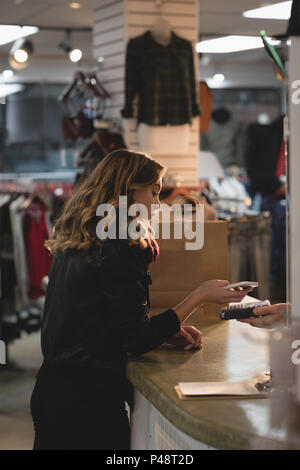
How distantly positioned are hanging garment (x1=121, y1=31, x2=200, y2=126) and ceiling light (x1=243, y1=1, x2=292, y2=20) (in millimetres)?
1643

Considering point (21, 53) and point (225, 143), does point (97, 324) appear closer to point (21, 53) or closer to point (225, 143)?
point (21, 53)

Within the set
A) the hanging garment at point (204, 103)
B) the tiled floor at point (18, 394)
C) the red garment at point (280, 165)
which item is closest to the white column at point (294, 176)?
the tiled floor at point (18, 394)

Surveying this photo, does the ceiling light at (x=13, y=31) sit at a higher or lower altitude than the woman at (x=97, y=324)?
higher

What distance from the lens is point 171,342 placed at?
89.1 inches

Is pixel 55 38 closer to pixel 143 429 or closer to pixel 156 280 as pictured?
pixel 156 280

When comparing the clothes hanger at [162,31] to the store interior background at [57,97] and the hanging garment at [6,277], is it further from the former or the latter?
the hanging garment at [6,277]

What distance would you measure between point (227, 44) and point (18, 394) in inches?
212

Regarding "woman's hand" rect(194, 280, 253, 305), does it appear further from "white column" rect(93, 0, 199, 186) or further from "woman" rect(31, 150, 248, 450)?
"white column" rect(93, 0, 199, 186)

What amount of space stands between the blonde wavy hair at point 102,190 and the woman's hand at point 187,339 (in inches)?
15.6

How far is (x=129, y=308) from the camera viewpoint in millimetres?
1948

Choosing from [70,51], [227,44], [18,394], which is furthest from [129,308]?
[227,44]

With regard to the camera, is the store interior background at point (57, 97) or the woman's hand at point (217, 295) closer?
the woman's hand at point (217, 295)

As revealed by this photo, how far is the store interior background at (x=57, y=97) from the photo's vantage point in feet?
18.7
